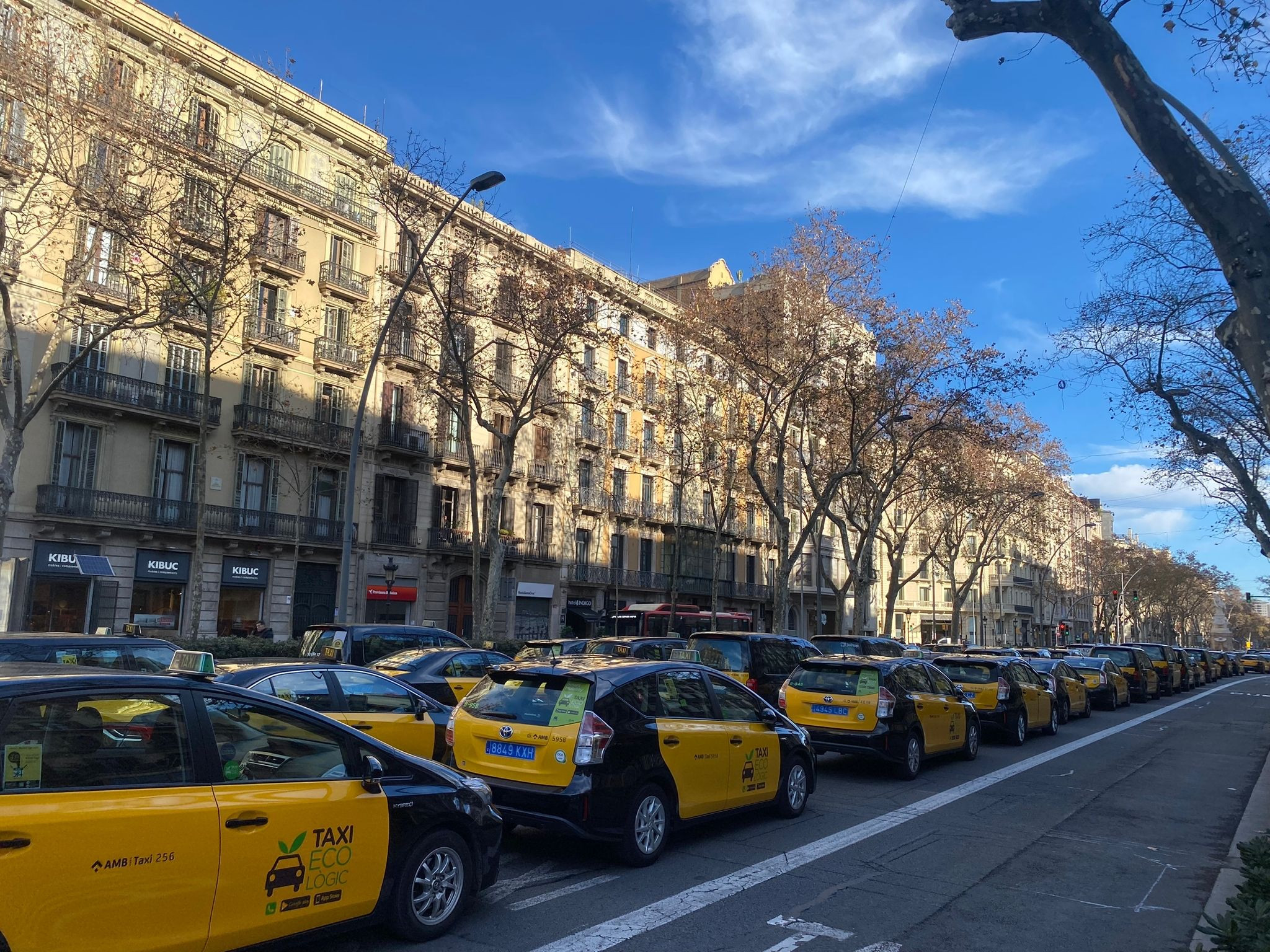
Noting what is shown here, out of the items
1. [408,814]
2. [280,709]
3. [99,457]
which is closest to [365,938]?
[408,814]

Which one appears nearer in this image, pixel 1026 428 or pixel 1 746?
pixel 1 746

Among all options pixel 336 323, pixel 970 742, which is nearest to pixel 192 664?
pixel 970 742

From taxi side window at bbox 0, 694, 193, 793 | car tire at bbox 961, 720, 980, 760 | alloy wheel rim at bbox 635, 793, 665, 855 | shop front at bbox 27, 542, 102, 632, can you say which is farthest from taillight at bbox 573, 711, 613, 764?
shop front at bbox 27, 542, 102, 632

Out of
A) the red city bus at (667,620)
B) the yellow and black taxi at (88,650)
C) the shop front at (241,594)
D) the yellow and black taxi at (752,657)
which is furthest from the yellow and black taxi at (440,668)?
the red city bus at (667,620)

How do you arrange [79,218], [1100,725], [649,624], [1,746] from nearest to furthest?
[1,746] → [1100,725] → [79,218] → [649,624]

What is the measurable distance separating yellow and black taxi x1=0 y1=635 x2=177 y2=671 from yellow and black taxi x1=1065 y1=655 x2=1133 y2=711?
21.7m

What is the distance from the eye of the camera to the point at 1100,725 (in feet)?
67.1

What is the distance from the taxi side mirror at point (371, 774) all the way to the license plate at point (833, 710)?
25.6 ft

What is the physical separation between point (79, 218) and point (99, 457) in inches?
259

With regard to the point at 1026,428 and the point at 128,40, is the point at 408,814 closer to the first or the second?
the point at 128,40

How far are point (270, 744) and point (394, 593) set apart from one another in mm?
30253

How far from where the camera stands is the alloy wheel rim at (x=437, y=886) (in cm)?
536

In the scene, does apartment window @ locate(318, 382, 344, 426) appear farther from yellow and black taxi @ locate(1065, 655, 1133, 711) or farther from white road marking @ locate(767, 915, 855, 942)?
white road marking @ locate(767, 915, 855, 942)

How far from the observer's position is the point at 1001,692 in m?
15.9
